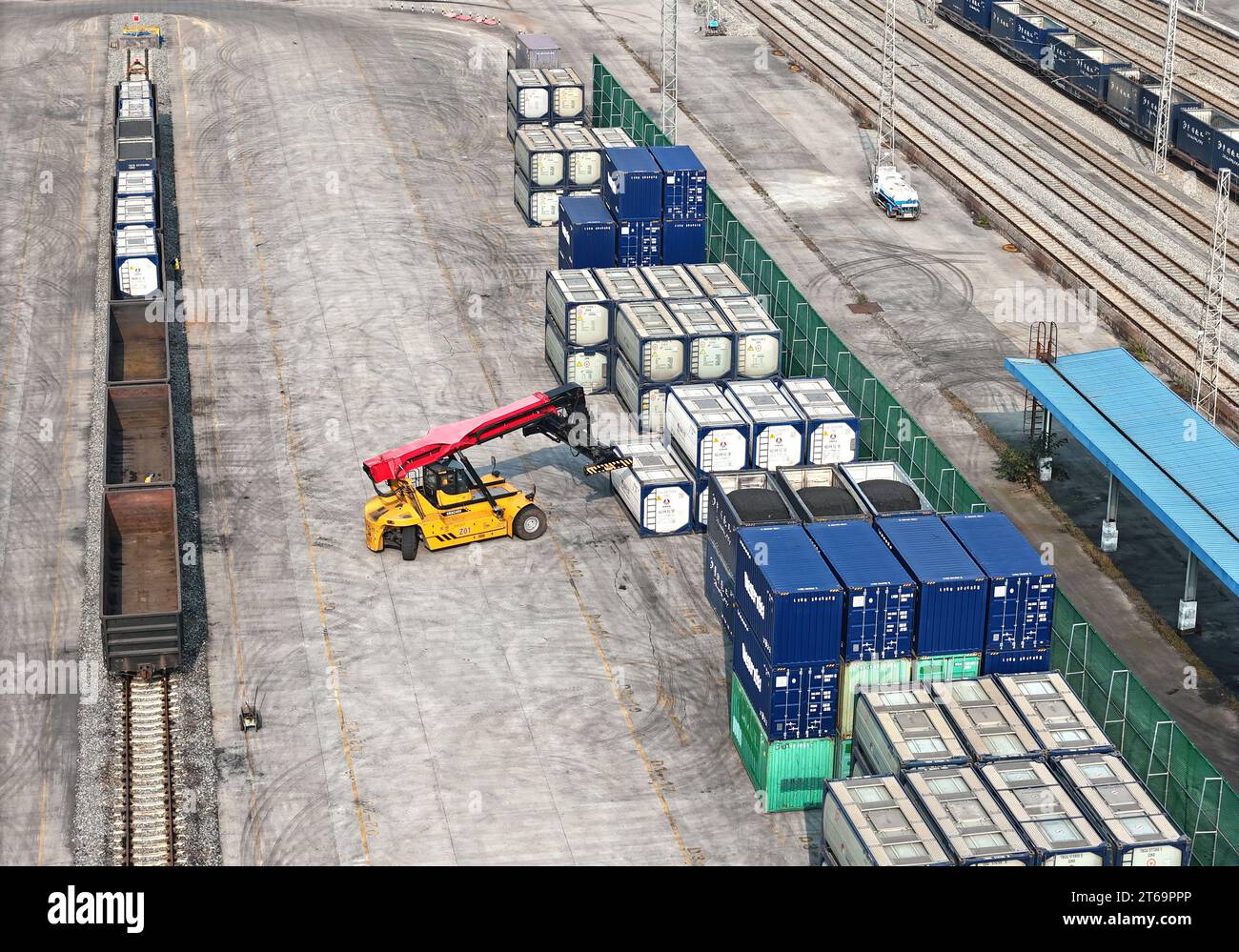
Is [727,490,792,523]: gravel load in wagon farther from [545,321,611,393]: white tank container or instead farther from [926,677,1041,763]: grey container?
[545,321,611,393]: white tank container

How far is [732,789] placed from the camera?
4678 cm

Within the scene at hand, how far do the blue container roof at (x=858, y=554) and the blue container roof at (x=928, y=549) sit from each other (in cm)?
37

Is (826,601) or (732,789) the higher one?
(826,601)

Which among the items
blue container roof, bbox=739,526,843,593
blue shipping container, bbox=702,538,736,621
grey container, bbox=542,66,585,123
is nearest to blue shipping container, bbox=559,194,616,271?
grey container, bbox=542,66,585,123

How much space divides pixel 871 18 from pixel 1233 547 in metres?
78.7

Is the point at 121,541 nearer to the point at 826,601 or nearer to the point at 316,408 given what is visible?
the point at 316,408

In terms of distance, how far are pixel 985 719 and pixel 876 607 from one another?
4.02m

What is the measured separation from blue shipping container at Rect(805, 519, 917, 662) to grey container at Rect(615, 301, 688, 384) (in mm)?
19343

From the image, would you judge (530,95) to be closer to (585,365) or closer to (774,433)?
(585,365)

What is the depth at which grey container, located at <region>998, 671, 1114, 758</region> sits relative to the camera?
4134 cm

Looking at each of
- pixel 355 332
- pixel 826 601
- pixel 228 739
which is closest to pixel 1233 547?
pixel 826 601

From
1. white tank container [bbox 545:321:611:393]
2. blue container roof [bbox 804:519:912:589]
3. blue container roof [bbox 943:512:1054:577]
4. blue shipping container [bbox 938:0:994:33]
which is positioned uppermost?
blue shipping container [bbox 938:0:994:33]

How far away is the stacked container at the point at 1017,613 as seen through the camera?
45.3 meters

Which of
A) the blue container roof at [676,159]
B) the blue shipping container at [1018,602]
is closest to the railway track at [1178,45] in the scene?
the blue container roof at [676,159]
